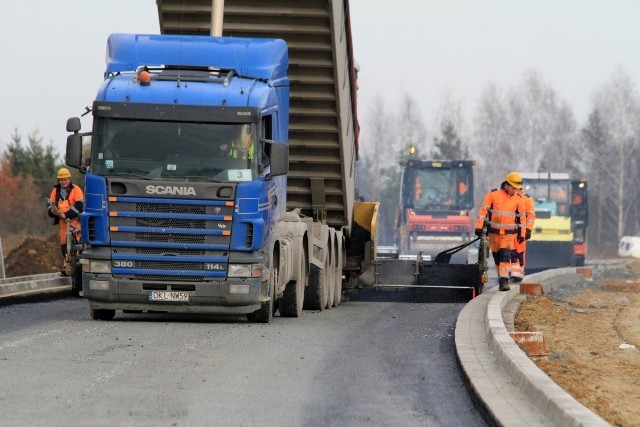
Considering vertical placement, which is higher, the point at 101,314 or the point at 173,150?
the point at 173,150

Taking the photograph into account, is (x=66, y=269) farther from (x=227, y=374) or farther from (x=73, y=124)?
(x=227, y=374)

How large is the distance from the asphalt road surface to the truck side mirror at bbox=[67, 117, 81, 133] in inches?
85.1

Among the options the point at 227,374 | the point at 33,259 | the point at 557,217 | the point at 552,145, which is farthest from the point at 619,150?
the point at 227,374

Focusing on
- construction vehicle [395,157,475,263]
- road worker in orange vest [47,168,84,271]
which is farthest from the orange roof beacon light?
construction vehicle [395,157,475,263]

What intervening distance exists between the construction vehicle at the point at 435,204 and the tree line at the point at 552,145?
44081mm

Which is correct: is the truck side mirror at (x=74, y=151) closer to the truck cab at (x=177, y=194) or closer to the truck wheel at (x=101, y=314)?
the truck cab at (x=177, y=194)

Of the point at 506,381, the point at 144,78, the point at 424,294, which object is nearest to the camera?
the point at 506,381

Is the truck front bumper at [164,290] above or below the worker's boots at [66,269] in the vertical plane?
above

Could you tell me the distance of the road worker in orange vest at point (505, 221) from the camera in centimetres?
2039

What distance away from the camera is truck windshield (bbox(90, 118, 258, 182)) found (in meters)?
14.3

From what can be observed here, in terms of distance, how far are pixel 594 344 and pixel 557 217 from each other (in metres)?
31.9

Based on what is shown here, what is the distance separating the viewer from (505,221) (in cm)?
2044

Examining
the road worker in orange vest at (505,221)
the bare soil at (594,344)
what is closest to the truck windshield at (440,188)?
the bare soil at (594,344)

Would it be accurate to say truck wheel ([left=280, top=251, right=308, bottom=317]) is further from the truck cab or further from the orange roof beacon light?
the orange roof beacon light
